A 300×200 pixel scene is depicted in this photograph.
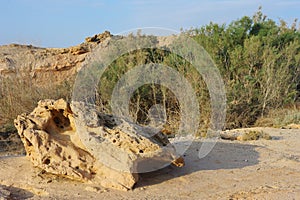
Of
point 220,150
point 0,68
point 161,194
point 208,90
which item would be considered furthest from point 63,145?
point 0,68

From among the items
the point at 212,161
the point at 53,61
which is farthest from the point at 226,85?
the point at 53,61

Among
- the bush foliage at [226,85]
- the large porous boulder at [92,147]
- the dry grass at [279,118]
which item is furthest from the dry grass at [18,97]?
the dry grass at [279,118]

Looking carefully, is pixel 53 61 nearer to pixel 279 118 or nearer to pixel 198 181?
pixel 279 118

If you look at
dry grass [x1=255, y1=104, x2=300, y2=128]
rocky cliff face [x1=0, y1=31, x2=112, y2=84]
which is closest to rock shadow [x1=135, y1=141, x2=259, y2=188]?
dry grass [x1=255, y1=104, x2=300, y2=128]

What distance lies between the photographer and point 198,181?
14.9 ft

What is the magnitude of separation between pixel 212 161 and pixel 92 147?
1.77m

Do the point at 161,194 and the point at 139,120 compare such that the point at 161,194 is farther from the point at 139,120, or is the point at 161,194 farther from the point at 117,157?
the point at 139,120

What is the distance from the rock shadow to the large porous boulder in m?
0.12

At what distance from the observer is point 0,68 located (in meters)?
16.8

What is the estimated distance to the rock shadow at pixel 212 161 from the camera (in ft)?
15.1

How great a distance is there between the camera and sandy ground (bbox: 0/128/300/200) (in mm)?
4070

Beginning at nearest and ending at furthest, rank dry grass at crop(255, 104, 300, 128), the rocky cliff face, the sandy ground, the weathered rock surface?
the weathered rock surface < the sandy ground < dry grass at crop(255, 104, 300, 128) < the rocky cliff face

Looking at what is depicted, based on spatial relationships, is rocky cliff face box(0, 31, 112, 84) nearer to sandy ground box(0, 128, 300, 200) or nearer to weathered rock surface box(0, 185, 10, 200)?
sandy ground box(0, 128, 300, 200)

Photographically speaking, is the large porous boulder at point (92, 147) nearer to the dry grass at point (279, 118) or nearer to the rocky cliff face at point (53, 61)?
the dry grass at point (279, 118)
